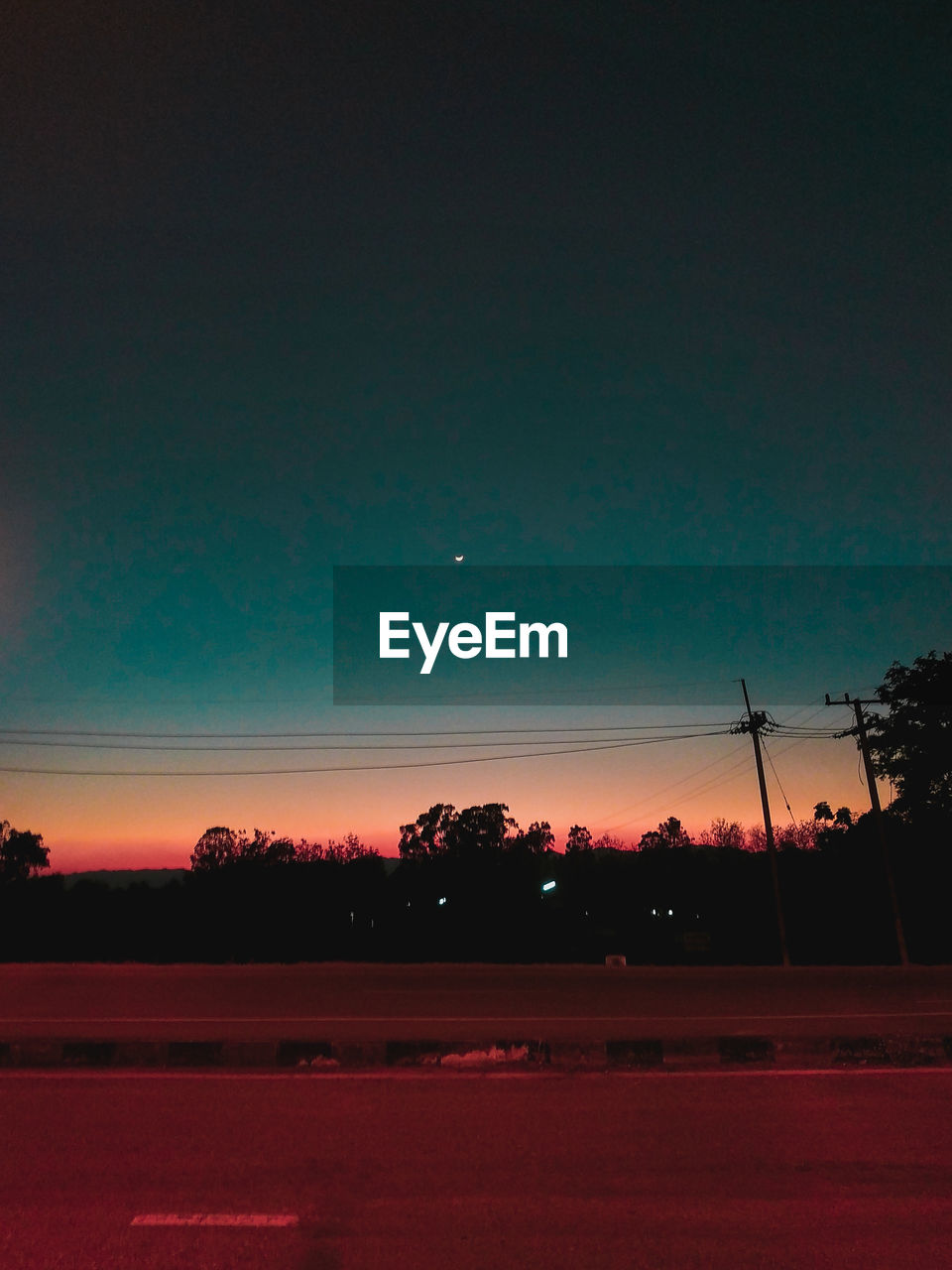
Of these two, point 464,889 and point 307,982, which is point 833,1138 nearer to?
point 307,982

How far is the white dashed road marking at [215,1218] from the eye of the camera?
4.82 m

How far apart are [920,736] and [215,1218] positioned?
4203cm

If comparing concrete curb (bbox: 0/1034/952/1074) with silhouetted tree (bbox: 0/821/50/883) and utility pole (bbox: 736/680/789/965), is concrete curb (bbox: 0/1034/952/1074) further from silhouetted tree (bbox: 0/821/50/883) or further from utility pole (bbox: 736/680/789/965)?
silhouetted tree (bbox: 0/821/50/883)

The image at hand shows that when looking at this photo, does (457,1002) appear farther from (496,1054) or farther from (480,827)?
(480,827)

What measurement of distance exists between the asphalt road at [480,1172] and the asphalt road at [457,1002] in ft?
10.9

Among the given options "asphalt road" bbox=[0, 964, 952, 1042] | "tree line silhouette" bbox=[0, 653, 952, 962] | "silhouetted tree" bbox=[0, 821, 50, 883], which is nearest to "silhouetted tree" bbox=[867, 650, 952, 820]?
"tree line silhouette" bbox=[0, 653, 952, 962]

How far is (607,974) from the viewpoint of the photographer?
83.3 feet

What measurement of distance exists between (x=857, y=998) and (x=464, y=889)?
41216 mm

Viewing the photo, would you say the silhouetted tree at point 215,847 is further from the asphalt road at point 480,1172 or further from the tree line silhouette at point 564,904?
the asphalt road at point 480,1172

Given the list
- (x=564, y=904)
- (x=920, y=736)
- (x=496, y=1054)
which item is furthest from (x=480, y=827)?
(x=496, y=1054)

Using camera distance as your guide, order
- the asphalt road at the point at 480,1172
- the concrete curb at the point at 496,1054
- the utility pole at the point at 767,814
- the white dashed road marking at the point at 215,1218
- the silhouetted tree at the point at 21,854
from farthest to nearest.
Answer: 1. the silhouetted tree at the point at 21,854
2. the utility pole at the point at 767,814
3. the concrete curb at the point at 496,1054
4. the white dashed road marking at the point at 215,1218
5. the asphalt road at the point at 480,1172

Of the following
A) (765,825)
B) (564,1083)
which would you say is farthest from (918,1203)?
(765,825)

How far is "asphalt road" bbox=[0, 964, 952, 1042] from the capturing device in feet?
43.0

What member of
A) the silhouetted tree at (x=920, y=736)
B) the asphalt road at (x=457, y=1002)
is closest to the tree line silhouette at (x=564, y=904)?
the silhouetted tree at (x=920, y=736)
